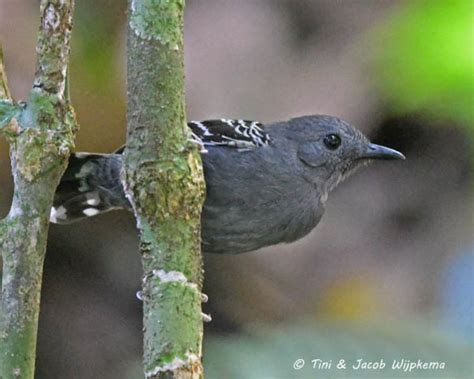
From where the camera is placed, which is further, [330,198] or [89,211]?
[330,198]

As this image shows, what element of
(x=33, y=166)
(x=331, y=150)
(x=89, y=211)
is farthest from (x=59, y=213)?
(x=33, y=166)

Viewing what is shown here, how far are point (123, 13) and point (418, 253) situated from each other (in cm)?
122

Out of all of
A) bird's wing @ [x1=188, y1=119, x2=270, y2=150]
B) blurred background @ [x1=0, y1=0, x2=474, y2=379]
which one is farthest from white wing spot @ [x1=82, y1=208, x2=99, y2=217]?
blurred background @ [x1=0, y1=0, x2=474, y2=379]

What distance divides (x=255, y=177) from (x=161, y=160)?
0.70 meters

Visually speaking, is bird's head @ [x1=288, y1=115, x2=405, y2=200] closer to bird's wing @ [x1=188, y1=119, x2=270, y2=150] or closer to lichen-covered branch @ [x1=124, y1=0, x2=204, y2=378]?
bird's wing @ [x1=188, y1=119, x2=270, y2=150]

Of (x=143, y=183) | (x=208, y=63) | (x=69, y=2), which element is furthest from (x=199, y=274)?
(x=208, y=63)

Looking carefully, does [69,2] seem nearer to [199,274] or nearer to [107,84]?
[199,274]

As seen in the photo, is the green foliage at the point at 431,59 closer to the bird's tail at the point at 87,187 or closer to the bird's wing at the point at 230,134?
the bird's wing at the point at 230,134

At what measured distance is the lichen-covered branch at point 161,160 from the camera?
4.51 feet

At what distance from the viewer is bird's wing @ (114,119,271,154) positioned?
2.12 m

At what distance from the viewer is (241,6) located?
118 inches

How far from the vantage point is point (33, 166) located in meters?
1.33

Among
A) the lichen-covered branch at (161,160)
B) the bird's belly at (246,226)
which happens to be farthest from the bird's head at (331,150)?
the lichen-covered branch at (161,160)

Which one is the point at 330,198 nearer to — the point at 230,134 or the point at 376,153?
the point at 376,153
